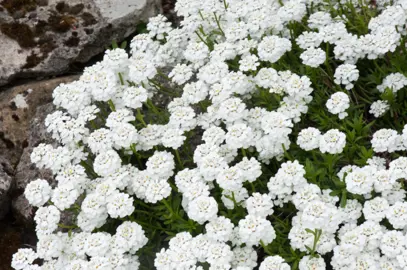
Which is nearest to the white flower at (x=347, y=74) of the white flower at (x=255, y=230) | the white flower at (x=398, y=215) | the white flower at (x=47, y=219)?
the white flower at (x=398, y=215)

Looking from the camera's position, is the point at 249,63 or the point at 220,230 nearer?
the point at 220,230

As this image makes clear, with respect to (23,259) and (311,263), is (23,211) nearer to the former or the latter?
(23,259)

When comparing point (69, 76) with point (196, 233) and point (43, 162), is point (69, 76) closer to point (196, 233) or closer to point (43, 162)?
point (43, 162)

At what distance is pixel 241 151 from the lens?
4.76 metres

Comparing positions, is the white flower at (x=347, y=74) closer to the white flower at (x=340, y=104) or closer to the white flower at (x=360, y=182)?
the white flower at (x=340, y=104)

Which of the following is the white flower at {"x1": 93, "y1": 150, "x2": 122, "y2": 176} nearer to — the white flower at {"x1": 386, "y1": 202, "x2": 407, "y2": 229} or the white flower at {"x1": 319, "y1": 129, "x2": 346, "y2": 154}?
the white flower at {"x1": 319, "y1": 129, "x2": 346, "y2": 154}

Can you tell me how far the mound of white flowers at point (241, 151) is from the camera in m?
3.89

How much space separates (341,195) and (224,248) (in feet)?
3.15

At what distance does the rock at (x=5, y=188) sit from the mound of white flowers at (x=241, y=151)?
28.3 inches

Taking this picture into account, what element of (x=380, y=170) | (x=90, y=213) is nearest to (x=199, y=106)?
(x=90, y=213)

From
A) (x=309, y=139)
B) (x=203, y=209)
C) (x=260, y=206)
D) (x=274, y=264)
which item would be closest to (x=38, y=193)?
(x=203, y=209)

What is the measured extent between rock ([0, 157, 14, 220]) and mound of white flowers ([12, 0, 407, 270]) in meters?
0.72

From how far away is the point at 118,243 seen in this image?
4160 mm

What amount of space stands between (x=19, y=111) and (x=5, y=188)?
35.1 inches
